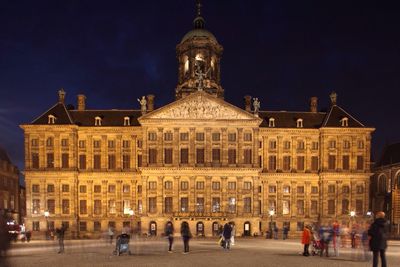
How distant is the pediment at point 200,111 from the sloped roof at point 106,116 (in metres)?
6.83

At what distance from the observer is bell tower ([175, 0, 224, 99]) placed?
6862cm

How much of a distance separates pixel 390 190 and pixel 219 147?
24760mm

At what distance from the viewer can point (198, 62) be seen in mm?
68625

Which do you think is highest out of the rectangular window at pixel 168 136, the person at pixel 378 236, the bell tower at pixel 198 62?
the bell tower at pixel 198 62

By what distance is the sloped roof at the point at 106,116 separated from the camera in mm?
67375

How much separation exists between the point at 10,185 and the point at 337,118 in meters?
52.1

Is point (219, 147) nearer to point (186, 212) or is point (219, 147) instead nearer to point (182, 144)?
point (182, 144)

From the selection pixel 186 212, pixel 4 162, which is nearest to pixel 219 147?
pixel 186 212

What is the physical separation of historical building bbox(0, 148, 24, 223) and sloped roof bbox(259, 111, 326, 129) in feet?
132

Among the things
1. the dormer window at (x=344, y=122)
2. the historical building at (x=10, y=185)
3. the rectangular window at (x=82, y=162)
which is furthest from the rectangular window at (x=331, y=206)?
the historical building at (x=10, y=185)

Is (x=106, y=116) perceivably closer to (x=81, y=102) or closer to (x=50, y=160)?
(x=81, y=102)

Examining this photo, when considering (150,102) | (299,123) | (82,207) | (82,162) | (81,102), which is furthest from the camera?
(81,102)

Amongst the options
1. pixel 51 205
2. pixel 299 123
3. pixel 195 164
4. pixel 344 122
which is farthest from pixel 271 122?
pixel 51 205

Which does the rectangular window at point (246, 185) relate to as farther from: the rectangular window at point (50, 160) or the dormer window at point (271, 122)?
the rectangular window at point (50, 160)
